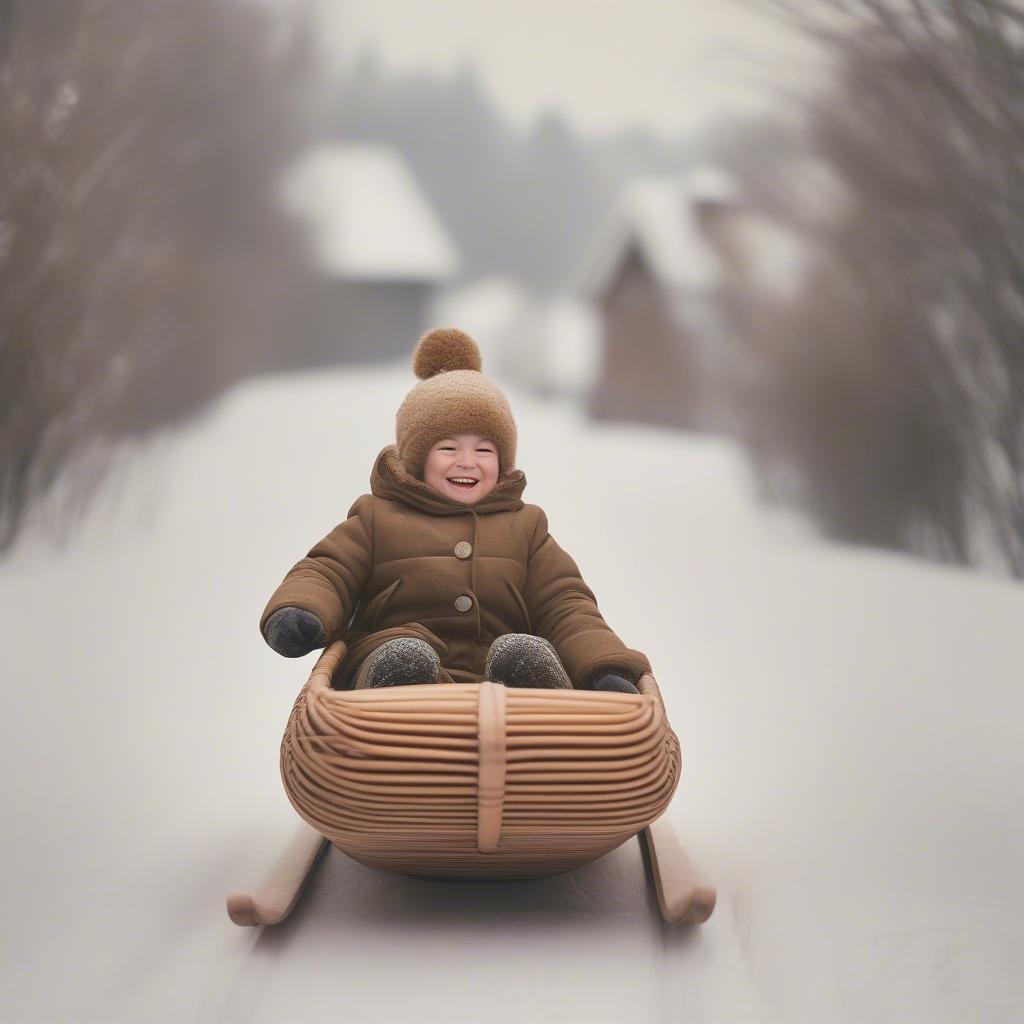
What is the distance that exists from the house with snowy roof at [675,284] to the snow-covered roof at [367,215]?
44 cm

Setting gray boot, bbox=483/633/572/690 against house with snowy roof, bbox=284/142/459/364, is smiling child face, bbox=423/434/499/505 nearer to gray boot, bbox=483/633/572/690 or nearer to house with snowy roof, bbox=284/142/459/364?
gray boot, bbox=483/633/572/690

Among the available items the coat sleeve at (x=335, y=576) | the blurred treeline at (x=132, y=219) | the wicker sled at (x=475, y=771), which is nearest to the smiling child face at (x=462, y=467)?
the coat sleeve at (x=335, y=576)

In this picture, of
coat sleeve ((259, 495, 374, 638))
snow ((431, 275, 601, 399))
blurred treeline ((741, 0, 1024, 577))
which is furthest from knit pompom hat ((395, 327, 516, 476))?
blurred treeline ((741, 0, 1024, 577))

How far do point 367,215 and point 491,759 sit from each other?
2328 mm

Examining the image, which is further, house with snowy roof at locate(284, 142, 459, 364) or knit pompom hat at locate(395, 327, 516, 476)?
house with snowy roof at locate(284, 142, 459, 364)

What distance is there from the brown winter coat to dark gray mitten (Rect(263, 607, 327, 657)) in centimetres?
6

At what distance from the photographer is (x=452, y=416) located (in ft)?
6.49

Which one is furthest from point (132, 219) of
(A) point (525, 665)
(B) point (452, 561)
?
(A) point (525, 665)

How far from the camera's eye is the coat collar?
199 cm

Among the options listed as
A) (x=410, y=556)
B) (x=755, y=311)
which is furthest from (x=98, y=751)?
(x=755, y=311)

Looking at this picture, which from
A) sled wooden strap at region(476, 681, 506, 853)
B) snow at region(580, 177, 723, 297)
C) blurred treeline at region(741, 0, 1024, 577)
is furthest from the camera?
snow at region(580, 177, 723, 297)

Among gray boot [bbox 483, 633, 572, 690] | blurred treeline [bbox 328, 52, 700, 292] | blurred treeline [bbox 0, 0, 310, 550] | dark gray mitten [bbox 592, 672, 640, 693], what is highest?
dark gray mitten [bbox 592, 672, 640, 693]

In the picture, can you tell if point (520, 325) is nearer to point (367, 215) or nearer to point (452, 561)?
point (367, 215)

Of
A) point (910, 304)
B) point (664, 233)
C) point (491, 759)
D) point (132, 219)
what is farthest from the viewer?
point (664, 233)
